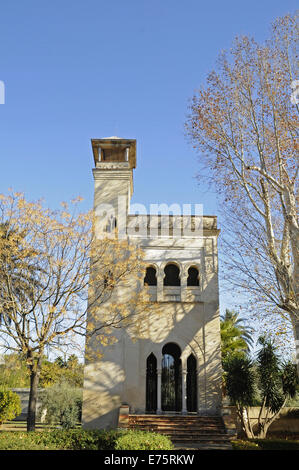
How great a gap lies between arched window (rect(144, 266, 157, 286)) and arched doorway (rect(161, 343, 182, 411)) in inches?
118

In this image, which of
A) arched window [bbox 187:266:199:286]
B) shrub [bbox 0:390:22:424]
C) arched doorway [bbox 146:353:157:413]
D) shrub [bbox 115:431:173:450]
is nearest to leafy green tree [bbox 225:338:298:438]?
arched doorway [bbox 146:353:157:413]

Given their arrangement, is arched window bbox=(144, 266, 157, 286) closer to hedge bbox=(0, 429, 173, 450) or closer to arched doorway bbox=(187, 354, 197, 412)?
arched doorway bbox=(187, 354, 197, 412)

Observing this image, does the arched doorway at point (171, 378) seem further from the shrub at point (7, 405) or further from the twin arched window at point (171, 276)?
the shrub at point (7, 405)

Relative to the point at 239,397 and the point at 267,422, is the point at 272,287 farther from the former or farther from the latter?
the point at 267,422

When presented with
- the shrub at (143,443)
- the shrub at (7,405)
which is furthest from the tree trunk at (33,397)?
the shrub at (7,405)

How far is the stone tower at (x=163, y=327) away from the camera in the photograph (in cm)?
1703

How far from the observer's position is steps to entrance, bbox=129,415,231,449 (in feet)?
46.9

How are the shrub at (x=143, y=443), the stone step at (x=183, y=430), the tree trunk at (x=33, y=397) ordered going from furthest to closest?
the stone step at (x=183, y=430)
the tree trunk at (x=33, y=397)
the shrub at (x=143, y=443)

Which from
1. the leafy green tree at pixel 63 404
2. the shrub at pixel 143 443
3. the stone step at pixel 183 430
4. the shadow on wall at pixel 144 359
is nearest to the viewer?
the shrub at pixel 143 443

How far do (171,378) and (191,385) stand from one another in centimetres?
96

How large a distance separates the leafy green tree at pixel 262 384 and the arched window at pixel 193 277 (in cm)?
393

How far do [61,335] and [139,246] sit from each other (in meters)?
7.33

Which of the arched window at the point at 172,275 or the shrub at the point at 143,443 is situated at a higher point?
the arched window at the point at 172,275
